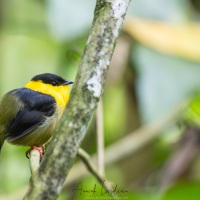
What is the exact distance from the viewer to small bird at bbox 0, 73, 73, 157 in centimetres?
318

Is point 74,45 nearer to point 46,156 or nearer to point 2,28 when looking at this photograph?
point 2,28

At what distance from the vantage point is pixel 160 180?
3701 mm

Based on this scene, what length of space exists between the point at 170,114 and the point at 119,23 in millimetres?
1950

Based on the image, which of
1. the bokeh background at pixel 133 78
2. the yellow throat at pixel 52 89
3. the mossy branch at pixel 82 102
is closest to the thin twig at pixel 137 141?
the bokeh background at pixel 133 78

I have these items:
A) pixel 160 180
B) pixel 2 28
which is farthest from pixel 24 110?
pixel 2 28

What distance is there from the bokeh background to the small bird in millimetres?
278

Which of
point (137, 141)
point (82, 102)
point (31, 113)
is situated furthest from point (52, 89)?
point (82, 102)

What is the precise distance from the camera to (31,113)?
328cm

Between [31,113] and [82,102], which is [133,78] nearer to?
[31,113]

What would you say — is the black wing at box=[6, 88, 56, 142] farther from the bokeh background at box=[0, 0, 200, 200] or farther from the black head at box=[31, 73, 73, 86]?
the bokeh background at box=[0, 0, 200, 200]

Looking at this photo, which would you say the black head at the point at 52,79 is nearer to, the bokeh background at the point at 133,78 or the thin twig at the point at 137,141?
the bokeh background at the point at 133,78

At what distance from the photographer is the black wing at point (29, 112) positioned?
3166 mm

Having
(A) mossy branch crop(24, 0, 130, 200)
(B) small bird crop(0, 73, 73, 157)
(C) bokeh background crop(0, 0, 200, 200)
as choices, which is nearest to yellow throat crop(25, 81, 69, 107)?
(B) small bird crop(0, 73, 73, 157)

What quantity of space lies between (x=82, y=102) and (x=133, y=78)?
256cm
